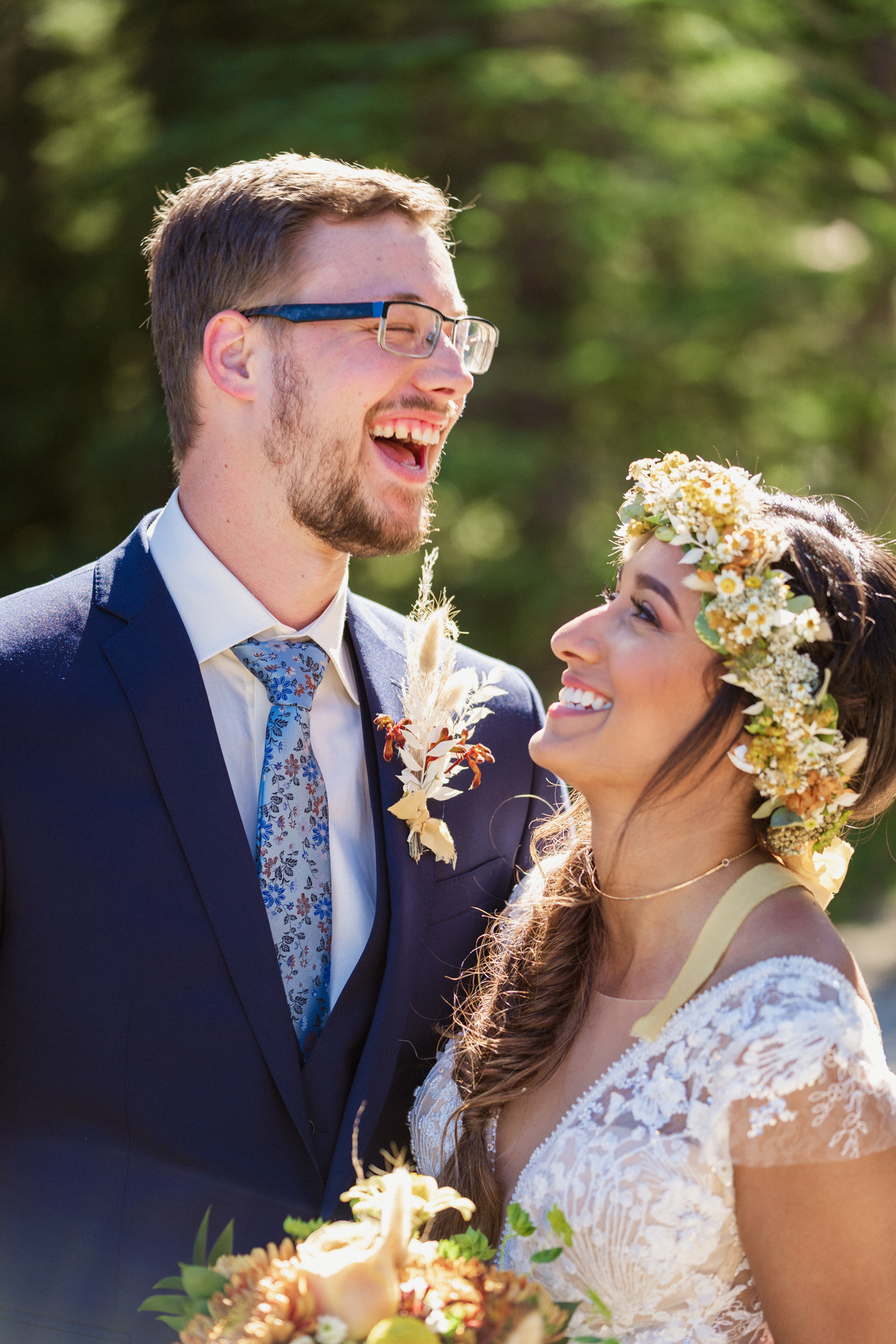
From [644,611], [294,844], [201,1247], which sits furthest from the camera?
[294,844]

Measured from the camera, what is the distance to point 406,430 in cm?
310

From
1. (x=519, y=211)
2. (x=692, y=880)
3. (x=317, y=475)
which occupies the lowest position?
(x=692, y=880)

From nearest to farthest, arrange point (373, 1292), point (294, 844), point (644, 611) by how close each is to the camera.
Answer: point (373, 1292), point (644, 611), point (294, 844)

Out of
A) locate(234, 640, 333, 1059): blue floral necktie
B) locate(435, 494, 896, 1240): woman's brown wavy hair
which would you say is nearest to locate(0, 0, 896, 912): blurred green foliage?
locate(234, 640, 333, 1059): blue floral necktie

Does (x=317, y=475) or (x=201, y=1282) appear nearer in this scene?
(x=201, y=1282)

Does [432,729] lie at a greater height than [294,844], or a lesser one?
greater

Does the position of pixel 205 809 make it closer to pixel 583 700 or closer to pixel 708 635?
pixel 583 700

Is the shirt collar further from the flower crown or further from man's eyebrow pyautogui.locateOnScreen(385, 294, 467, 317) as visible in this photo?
the flower crown

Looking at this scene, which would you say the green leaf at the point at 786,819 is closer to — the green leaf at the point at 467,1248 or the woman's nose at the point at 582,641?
the woman's nose at the point at 582,641

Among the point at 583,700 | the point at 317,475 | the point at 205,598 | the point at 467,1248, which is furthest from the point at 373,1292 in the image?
the point at 317,475

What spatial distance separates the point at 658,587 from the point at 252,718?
3.13 ft

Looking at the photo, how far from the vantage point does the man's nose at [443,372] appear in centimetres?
313

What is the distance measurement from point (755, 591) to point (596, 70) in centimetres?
921

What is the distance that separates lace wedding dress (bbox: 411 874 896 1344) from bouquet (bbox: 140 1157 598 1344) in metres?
0.39
